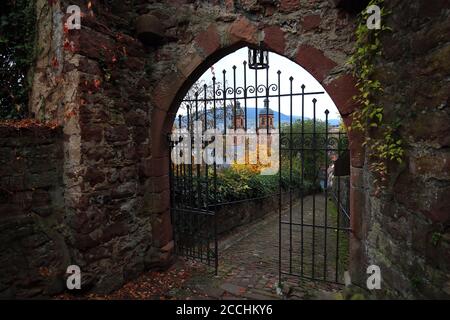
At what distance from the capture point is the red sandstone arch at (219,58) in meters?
2.76

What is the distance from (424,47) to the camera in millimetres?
1690

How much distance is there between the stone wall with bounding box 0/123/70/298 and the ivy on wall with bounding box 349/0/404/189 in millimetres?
2863

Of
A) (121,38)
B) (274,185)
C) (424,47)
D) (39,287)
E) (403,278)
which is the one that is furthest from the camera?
(274,185)

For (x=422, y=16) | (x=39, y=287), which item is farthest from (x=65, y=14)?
(x=422, y=16)

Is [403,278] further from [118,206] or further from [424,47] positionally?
Answer: [118,206]

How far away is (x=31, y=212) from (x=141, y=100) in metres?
1.70

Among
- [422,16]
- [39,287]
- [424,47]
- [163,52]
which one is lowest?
[39,287]

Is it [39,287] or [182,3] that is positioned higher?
[182,3]

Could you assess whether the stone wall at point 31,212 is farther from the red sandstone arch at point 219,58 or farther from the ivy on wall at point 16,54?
the red sandstone arch at point 219,58

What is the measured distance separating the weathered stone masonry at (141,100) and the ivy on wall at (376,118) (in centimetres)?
13

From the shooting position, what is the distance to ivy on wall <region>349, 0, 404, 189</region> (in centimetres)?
199

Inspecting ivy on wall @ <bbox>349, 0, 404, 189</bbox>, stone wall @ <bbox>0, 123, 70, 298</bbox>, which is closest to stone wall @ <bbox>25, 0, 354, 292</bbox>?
stone wall @ <bbox>0, 123, 70, 298</bbox>

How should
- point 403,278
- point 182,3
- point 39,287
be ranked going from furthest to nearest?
point 182,3 → point 39,287 → point 403,278
